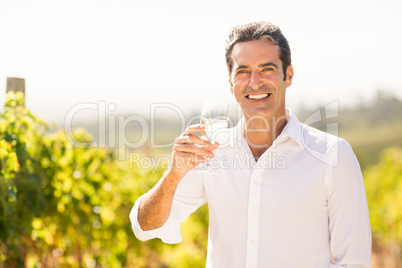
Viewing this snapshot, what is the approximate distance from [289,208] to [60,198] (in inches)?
93.4

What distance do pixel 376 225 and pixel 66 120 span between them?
9098 mm

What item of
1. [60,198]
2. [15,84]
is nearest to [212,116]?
[15,84]

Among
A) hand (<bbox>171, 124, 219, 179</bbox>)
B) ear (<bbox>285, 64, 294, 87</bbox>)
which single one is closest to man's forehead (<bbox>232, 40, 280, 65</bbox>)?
ear (<bbox>285, 64, 294, 87</bbox>)

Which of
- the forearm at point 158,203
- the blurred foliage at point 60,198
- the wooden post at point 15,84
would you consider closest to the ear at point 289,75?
the forearm at point 158,203

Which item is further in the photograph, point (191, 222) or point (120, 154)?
point (191, 222)

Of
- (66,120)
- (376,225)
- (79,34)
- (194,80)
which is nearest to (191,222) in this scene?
(66,120)

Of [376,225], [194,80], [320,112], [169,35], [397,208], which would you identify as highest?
[169,35]

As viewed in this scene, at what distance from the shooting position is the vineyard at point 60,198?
287cm

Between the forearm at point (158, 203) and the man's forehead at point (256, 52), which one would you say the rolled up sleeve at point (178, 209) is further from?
the man's forehead at point (256, 52)

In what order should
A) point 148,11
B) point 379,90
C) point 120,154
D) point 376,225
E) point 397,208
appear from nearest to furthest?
point 120,154 < point 397,208 < point 376,225 < point 148,11 < point 379,90

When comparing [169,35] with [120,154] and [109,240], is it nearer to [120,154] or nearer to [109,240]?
[120,154]

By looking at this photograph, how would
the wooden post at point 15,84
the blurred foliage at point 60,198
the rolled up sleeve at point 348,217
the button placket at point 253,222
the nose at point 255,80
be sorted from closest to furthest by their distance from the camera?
the rolled up sleeve at point 348,217
the button placket at point 253,222
the nose at point 255,80
the blurred foliage at point 60,198
the wooden post at point 15,84

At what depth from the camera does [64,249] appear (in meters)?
4.30

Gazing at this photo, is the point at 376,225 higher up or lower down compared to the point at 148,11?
lower down
